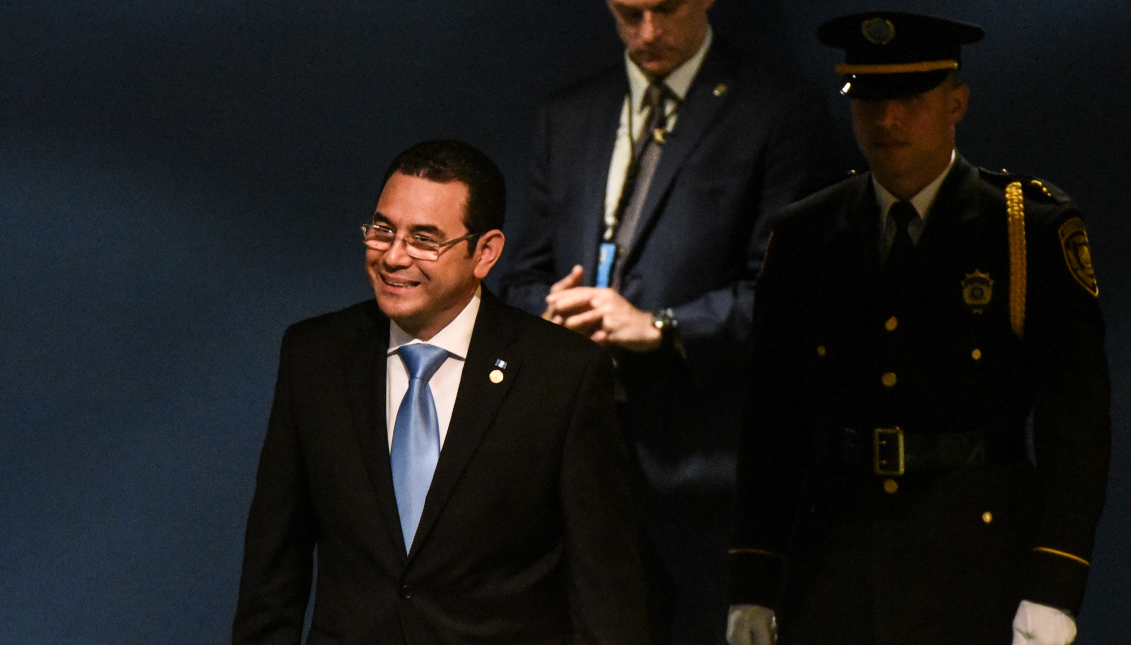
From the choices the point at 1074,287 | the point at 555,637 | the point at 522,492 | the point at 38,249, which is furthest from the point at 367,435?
the point at 38,249

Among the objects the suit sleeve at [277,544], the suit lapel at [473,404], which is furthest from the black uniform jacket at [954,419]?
the suit sleeve at [277,544]

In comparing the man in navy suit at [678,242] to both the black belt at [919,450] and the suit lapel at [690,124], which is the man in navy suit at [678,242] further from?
the black belt at [919,450]

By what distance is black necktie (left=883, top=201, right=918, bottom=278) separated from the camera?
2.45 meters

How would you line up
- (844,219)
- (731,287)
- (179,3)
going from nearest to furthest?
(844,219) → (731,287) → (179,3)

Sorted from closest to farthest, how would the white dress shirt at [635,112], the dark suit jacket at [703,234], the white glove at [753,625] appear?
the white glove at [753,625] < the dark suit jacket at [703,234] < the white dress shirt at [635,112]

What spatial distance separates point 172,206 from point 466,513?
57.0 inches

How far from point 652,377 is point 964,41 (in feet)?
2.96

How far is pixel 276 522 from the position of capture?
236 centimetres

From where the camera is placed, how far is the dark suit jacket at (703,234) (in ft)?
9.39

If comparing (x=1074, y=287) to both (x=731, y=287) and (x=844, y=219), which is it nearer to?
(x=844, y=219)

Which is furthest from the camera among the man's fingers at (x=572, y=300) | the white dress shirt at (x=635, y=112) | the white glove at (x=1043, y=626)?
the white dress shirt at (x=635, y=112)

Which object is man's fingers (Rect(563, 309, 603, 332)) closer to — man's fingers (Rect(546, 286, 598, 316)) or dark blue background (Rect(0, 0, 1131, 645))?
man's fingers (Rect(546, 286, 598, 316))

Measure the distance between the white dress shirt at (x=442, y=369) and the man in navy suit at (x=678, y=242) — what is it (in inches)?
15.4

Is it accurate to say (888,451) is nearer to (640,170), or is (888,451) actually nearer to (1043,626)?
(1043,626)
